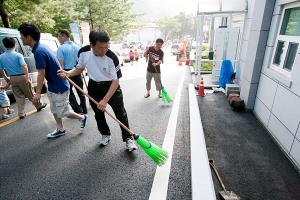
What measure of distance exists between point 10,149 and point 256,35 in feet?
19.7

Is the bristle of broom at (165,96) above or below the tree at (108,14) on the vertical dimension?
below

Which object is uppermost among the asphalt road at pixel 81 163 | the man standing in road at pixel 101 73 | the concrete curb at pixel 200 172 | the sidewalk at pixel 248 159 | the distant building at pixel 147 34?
the man standing in road at pixel 101 73

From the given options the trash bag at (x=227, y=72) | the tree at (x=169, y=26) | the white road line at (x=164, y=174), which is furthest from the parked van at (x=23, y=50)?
the tree at (x=169, y=26)

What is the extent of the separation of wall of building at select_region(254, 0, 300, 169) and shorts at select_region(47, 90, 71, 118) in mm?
4127

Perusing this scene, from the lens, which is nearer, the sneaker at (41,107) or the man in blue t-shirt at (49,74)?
the man in blue t-shirt at (49,74)

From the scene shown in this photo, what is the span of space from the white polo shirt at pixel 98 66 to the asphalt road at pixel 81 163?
1377 mm

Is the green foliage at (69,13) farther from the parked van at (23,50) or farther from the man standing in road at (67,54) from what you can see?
the man standing in road at (67,54)

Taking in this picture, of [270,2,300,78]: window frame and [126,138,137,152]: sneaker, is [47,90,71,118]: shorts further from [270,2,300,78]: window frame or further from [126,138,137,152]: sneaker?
[270,2,300,78]: window frame

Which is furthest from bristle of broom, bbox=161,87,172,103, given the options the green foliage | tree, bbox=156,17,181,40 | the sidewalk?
tree, bbox=156,17,181,40

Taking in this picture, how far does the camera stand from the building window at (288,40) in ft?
12.8

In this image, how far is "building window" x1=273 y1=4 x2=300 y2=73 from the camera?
3910 mm

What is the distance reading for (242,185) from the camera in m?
2.87

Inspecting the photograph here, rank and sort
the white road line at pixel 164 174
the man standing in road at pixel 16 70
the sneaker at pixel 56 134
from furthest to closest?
the man standing in road at pixel 16 70
the sneaker at pixel 56 134
the white road line at pixel 164 174

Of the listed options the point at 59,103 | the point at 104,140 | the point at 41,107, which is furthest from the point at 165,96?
the point at 41,107
